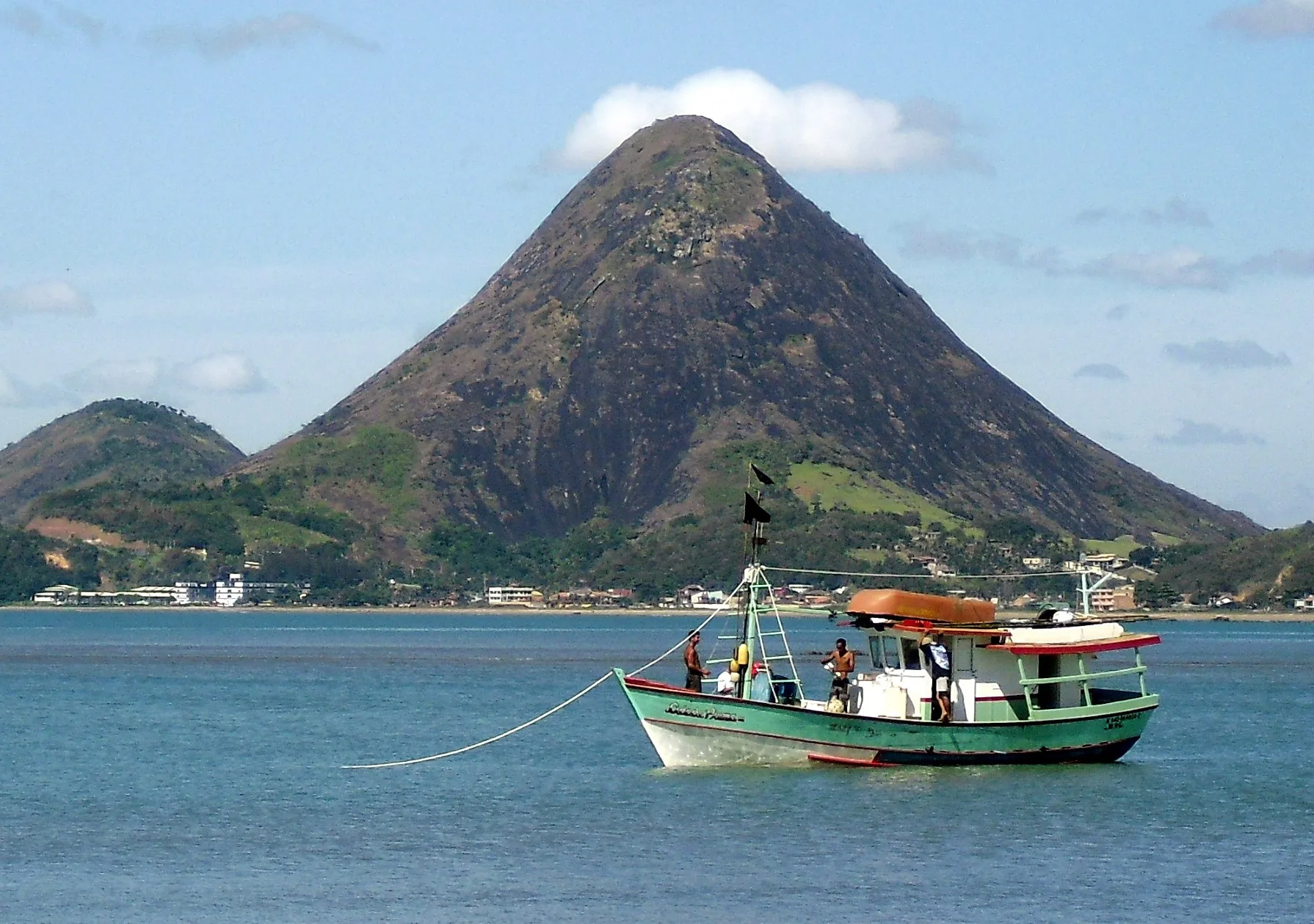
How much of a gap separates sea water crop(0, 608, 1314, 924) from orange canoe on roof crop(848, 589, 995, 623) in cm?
392

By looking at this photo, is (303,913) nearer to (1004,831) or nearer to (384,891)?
(384,891)

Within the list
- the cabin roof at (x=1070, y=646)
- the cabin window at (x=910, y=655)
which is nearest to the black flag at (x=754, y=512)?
the cabin window at (x=910, y=655)

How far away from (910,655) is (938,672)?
90cm

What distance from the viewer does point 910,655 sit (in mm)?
56188

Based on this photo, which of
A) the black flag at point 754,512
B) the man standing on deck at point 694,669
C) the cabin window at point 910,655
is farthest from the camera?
the cabin window at point 910,655

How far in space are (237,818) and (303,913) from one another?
12.6 meters

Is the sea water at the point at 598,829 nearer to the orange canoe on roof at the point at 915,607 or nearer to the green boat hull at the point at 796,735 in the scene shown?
the green boat hull at the point at 796,735

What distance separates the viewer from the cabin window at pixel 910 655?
184ft

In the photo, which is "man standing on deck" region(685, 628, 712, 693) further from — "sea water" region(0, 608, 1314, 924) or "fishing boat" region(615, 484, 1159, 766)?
"sea water" region(0, 608, 1314, 924)

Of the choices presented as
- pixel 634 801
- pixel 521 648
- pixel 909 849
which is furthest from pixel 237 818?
pixel 521 648

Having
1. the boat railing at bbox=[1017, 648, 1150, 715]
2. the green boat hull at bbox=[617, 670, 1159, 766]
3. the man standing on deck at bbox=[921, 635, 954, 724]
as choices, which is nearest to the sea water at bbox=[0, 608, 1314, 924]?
the green boat hull at bbox=[617, 670, 1159, 766]

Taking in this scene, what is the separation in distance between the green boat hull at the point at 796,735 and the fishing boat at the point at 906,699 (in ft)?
0.12

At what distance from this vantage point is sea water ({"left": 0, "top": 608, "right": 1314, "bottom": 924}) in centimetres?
3919

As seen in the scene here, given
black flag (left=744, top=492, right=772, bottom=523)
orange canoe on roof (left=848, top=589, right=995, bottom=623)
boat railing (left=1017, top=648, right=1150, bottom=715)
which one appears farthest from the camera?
boat railing (left=1017, top=648, right=1150, bottom=715)
